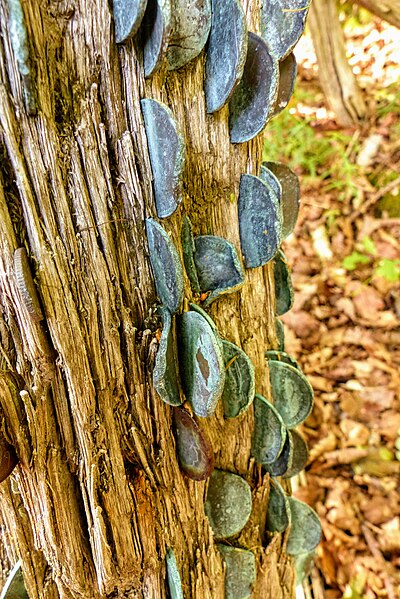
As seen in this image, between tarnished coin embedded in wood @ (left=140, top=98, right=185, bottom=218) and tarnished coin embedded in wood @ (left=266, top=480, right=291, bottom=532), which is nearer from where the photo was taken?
tarnished coin embedded in wood @ (left=140, top=98, right=185, bottom=218)

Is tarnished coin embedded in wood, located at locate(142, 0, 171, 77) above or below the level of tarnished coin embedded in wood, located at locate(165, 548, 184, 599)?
above

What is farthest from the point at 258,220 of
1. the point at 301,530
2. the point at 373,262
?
the point at 373,262

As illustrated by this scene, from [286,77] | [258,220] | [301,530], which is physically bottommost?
[301,530]

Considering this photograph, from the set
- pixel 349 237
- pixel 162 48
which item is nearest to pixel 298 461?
pixel 162 48

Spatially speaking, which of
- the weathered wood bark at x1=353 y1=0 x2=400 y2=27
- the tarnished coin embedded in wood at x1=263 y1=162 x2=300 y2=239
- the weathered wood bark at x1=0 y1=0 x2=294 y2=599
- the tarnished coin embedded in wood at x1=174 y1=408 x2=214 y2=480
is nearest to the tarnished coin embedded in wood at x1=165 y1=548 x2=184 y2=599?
the weathered wood bark at x1=0 y1=0 x2=294 y2=599

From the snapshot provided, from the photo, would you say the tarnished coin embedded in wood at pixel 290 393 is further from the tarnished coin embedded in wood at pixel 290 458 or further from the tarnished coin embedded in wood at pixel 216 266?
the tarnished coin embedded in wood at pixel 216 266

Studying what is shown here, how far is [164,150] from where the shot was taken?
0.67 meters

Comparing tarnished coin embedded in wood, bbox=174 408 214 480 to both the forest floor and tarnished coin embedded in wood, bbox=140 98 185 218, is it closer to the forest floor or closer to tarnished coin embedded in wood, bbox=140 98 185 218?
tarnished coin embedded in wood, bbox=140 98 185 218

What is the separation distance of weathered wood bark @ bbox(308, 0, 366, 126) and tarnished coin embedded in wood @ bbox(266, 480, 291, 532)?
2.50m

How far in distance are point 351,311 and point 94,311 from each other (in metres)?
1.83

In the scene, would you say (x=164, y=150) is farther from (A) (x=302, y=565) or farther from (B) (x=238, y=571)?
(A) (x=302, y=565)

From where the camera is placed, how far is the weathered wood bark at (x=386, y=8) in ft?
7.30

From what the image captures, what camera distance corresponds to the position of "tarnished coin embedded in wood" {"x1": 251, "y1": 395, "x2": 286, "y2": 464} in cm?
93

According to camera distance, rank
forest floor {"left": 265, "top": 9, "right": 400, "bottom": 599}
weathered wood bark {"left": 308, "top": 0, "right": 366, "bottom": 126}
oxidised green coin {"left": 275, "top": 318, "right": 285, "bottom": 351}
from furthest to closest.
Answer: weathered wood bark {"left": 308, "top": 0, "right": 366, "bottom": 126} → forest floor {"left": 265, "top": 9, "right": 400, "bottom": 599} → oxidised green coin {"left": 275, "top": 318, "right": 285, "bottom": 351}
